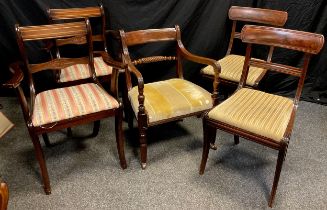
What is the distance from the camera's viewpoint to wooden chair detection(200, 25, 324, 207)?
155 centimetres

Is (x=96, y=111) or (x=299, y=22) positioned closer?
(x=96, y=111)

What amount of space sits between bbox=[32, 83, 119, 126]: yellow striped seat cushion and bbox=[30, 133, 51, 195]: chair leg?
11cm

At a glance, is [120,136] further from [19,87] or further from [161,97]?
[19,87]

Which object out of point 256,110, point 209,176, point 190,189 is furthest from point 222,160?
point 256,110

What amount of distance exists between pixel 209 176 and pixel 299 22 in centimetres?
177

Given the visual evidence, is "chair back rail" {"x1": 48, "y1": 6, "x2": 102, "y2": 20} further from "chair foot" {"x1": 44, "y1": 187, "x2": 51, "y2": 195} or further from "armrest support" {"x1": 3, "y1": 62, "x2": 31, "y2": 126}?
"chair foot" {"x1": 44, "y1": 187, "x2": 51, "y2": 195}

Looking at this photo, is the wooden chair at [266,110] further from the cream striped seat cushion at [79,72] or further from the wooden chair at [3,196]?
the wooden chair at [3,196]

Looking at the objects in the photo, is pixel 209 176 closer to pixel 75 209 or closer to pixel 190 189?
pixel 190 189

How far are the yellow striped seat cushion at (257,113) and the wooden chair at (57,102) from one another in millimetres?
692

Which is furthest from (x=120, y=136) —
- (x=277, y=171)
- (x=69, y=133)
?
(x=277, y=171)

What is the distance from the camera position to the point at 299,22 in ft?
8.70

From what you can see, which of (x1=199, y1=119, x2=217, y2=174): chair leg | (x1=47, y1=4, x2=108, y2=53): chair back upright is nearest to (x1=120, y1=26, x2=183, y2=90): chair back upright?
(x1=47, y1=4, x2=108, y2=53): chair back upright

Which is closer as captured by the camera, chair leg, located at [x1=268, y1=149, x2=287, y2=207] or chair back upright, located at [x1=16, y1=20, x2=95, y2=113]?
chair leg, located at [x1=268, y1=149, x2=287, y2=207]

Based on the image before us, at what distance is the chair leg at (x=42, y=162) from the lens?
1637 mm
